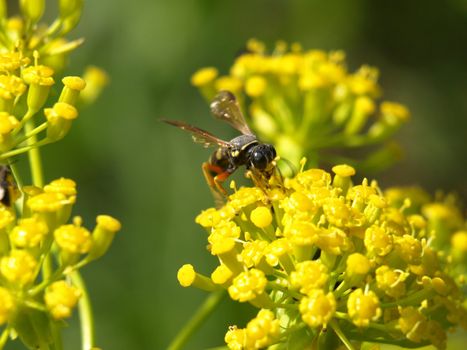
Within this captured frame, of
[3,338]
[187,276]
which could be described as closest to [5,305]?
[3,338]

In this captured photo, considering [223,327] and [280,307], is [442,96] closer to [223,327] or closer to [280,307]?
[223,327]

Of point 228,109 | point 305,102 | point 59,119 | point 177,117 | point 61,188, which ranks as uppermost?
point 177,117

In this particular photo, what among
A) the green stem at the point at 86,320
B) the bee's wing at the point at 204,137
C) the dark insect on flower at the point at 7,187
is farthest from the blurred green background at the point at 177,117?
the dark insect on flower at the point at 7,187

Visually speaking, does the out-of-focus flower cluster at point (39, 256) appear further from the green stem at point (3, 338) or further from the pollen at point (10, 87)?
the pollen at point (10, 87)

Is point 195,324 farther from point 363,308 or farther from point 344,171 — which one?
point 363,308

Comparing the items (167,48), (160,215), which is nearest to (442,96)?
(167,48)
